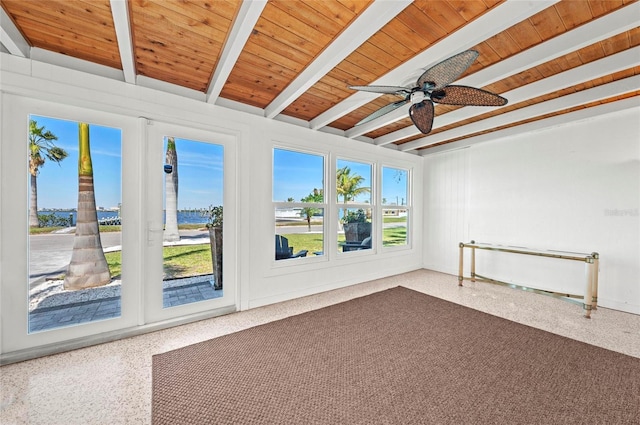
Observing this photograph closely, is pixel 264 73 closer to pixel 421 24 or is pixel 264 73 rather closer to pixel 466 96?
pixel 421 24

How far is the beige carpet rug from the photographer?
1.69 metres

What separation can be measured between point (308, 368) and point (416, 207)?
4491 millimetres

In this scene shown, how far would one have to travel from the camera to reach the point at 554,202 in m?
4.04

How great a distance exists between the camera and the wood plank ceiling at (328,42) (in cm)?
180

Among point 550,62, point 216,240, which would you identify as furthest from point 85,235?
point 550,62

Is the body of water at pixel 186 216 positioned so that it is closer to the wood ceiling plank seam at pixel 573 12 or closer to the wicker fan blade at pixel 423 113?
the wicker fan blade at pixel 423 113

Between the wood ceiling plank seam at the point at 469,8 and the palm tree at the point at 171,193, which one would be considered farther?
the palm tree at the point at 171,193

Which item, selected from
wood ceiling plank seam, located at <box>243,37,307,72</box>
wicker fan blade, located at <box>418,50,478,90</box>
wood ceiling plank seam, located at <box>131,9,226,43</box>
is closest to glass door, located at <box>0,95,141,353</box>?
wood ceiling plank seam, located at <box>131,9,226,43</box>

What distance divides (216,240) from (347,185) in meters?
2.38

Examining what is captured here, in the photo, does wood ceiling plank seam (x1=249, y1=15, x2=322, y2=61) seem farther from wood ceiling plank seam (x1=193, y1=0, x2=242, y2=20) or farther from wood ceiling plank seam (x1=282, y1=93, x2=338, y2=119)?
wood ceiling plank seam (x1=282, y1=93, x2=338, y2=119)

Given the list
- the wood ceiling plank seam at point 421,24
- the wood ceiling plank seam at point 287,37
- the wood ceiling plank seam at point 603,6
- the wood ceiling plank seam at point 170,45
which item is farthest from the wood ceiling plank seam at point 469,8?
the wood ceiling plank seam at point 170,45

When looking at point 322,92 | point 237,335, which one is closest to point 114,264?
point 237,335

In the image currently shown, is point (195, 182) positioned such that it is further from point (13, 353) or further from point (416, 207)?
point (416, 207)

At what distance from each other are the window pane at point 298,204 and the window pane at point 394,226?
1581mm
